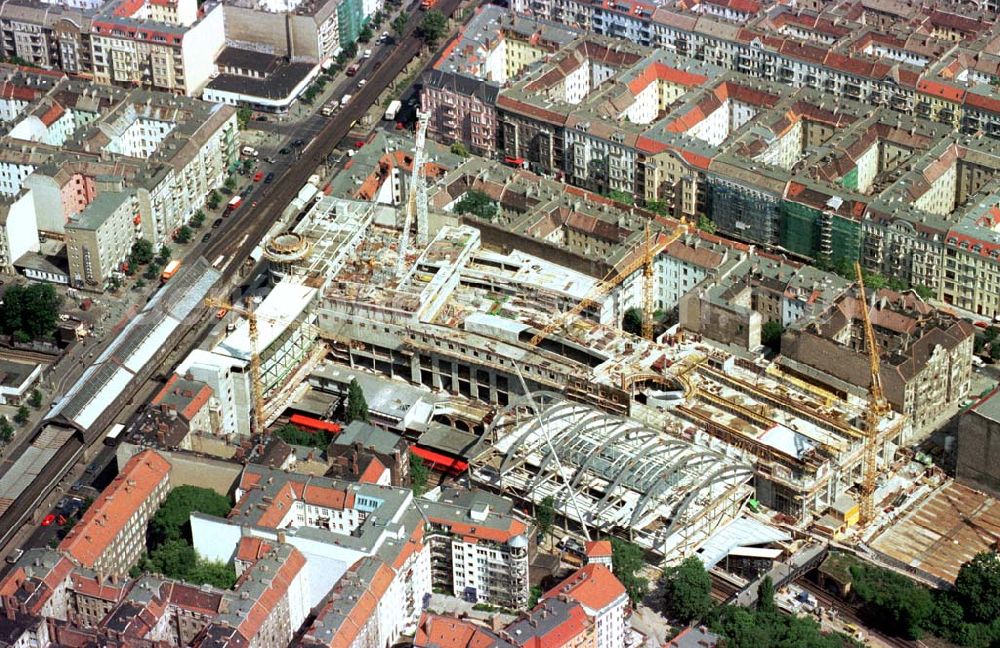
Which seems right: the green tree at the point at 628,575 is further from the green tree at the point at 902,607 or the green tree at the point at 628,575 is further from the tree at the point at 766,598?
the green tree at the point at 902,607

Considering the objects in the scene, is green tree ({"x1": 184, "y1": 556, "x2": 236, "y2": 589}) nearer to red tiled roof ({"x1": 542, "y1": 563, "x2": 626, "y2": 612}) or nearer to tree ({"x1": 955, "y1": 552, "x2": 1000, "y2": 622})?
red tiled roof ({"x1": 542, "y1": 563, "x2": 626, "y2": 612})

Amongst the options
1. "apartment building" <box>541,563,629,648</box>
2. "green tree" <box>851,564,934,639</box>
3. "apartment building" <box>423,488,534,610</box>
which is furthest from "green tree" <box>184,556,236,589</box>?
"green tree" <box>851,564,934,639</box>

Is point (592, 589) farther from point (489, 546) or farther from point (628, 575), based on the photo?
point (489, 546)

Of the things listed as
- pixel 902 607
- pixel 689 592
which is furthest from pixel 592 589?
pixel 902 607

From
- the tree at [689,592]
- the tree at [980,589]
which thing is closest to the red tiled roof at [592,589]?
the tree at [689,592]

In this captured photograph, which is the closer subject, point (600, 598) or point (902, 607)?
point (600, 598)

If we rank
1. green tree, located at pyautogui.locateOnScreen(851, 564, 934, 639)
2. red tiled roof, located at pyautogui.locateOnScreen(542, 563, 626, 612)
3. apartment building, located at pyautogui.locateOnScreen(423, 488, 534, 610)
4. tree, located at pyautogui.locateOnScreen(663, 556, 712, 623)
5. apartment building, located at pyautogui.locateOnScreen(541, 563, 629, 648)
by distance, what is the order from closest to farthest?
apartment building, located at pyautogui.locateOnScreen(541, 563, 629, 648), red tiled roof, located at pyautogui.locateOnScreen(542, 563, 626, 612), green tree, located at pyautogui.locateOnScreen(851, 564, 934, 639), tree, located at pyautogui.locateOnScreen(663, 556, 712, 623), apartment building, located at pyautogui.locateOnScreen(423, 488, 534, 610)
